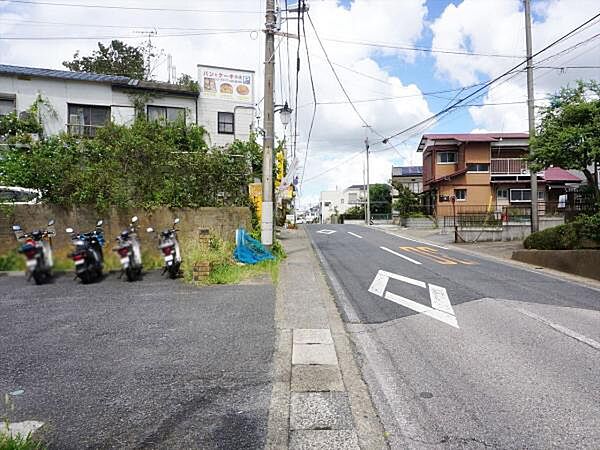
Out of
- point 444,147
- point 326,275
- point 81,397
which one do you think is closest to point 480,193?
point 444,147

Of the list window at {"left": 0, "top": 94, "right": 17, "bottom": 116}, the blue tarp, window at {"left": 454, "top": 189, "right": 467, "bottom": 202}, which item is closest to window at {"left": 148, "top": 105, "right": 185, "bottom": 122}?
window at {"left": 0, "top": 94, "right": 17, "bottom": 116}

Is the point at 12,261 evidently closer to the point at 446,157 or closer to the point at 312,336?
the point at 312,336

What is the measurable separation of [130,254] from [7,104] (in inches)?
866

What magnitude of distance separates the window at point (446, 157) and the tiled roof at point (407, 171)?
82.7 ft

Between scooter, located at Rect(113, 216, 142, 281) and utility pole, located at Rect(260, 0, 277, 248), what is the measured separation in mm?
9146

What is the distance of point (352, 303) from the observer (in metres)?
7.74

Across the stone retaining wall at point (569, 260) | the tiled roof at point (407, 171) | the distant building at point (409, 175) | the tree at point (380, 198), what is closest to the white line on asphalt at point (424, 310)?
the stone retaining wall at point (569, 260)

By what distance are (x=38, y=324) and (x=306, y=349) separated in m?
3.29

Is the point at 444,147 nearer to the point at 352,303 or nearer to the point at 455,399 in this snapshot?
the point at 352,303

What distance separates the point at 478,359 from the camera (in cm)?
486

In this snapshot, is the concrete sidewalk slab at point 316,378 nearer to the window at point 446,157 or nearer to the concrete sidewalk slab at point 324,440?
the concrete sidewalk slab at point 324,440

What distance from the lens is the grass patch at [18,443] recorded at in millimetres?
2598

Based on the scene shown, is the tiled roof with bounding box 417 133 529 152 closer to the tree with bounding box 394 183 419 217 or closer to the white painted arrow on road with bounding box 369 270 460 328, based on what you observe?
the tree with bounding box 394 183 419 217

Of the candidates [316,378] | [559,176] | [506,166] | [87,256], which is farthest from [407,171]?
[87,256]
